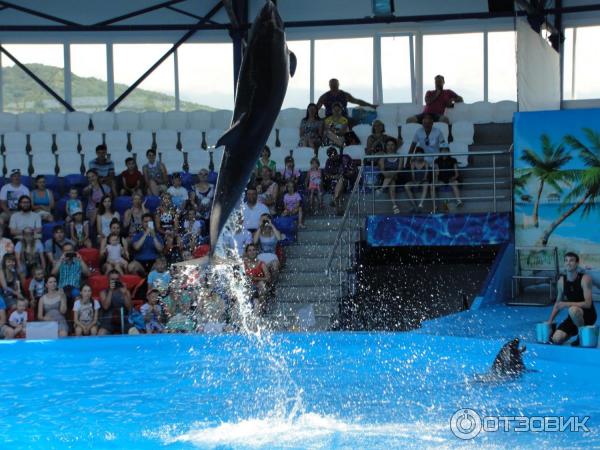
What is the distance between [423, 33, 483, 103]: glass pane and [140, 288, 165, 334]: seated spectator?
26.5ft

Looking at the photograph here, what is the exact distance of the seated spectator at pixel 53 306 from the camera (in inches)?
423

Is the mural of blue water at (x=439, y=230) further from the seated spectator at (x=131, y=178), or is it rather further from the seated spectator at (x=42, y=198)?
the seated spectator at (x=42, y=198)

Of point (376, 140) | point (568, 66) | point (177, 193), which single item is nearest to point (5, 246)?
point (177, 193)

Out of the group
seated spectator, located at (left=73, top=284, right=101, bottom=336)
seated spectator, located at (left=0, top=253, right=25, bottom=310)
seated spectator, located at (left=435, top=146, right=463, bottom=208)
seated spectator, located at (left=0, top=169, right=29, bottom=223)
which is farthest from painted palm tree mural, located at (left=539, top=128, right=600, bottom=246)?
seated spectator, located at (left=0, top=169, right=29, bottom=223)

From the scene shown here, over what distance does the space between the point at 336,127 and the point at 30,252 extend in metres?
4.92

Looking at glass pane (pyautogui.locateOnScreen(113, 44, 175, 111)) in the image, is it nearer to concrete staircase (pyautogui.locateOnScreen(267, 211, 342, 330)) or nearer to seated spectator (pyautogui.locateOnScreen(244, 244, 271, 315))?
concrete staircase (pyautogui.locateOnScreen(267, 211, 342, 330))

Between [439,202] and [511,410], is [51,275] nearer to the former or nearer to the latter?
[439,202]

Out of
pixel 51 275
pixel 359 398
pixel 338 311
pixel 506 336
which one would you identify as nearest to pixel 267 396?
pixel 359 398

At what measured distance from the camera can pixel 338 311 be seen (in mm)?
11180

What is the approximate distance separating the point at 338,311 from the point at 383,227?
146 cm

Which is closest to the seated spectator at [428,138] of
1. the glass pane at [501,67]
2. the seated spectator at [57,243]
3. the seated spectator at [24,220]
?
the glass pane at [501,67]

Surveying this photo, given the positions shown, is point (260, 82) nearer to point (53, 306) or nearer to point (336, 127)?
point (53, 306)

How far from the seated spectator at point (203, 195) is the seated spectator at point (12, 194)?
2.27m

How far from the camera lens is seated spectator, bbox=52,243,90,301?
1116cm
